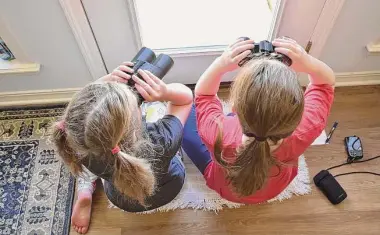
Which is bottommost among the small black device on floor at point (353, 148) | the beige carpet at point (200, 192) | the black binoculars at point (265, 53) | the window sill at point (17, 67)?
the beige carpet at point (200, 192)

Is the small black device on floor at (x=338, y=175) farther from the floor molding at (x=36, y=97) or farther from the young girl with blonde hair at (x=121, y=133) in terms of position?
the floor molding at (x=36, y=97)

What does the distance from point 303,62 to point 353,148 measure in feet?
1.86

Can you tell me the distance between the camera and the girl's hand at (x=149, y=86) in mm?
917

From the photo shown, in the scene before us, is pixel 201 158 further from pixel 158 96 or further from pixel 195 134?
pixel 158 96

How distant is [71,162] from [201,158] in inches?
16.3

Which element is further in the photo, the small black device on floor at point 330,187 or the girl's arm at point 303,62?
the small black device on floor at point 330,187

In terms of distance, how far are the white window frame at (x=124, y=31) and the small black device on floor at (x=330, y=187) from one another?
1.35 feet

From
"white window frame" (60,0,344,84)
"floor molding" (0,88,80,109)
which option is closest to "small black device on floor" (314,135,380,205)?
"white window frame" (60,0,344,84)

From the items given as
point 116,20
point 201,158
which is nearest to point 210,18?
point 116,20

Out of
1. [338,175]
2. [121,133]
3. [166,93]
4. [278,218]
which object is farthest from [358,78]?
[121,133]

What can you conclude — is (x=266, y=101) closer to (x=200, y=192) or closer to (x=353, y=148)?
(x=200, y=192)

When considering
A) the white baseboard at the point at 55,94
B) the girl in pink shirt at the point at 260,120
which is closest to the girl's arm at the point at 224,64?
the girl in pink shirt at the point at 260,120

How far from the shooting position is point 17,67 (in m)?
1.32

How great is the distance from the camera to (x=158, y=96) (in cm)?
95
